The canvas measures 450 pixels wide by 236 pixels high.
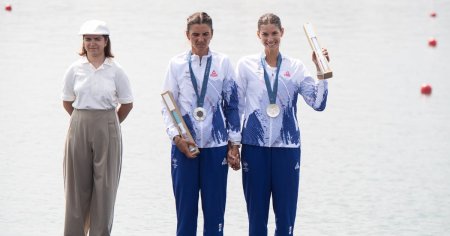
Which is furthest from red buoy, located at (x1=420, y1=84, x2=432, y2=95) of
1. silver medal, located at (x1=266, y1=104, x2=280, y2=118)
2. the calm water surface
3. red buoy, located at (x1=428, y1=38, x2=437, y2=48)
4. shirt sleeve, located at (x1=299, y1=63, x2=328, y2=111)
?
silver medal, located at (x1=266, y1=104, x2=280, y2=118)

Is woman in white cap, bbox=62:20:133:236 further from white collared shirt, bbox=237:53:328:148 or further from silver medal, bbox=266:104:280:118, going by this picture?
silver medal, bbox=266:104:280:118

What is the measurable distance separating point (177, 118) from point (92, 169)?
63 centimetres

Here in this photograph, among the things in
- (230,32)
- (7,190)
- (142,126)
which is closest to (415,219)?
(7,190)

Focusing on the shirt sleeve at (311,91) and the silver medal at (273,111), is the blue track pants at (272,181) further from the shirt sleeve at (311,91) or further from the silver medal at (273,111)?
the shirt sleeve at (311,91)

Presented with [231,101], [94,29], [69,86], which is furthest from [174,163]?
[94,29]

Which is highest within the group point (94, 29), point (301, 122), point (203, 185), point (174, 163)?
point (94, 29)

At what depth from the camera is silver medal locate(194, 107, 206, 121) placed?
18.3ft

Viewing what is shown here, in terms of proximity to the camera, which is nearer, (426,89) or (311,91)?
(311,91)

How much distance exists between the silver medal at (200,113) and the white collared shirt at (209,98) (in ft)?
0.06

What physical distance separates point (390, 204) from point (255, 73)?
8.04 feet

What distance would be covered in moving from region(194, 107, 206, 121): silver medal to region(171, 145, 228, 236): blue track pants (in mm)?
172

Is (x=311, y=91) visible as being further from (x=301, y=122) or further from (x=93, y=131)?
(x=301, y=122)

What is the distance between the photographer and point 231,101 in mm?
5645

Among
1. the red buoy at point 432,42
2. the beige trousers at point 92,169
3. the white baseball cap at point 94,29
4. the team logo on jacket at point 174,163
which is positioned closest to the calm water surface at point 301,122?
the red buoy at point 432,42
